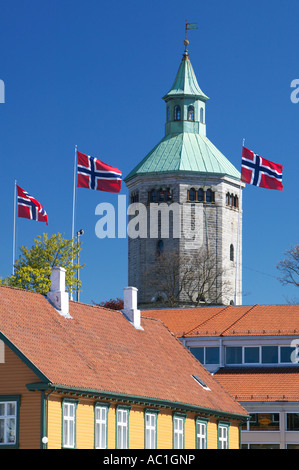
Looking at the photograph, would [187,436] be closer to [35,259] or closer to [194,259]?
[35,259]

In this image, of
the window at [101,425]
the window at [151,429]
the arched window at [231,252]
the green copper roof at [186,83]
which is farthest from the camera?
the green copper roof at [186,83]

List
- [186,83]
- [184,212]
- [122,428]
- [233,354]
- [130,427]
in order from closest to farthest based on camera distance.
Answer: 1. [122,428]
2. [130,427]
3. [233,354]
4. [184,212]
5. [186,83]

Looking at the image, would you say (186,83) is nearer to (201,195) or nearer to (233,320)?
(201,195)

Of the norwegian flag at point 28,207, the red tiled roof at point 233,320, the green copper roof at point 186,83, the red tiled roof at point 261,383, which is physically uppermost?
the green copper roof at point 186,83

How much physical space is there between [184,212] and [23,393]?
88.8 m

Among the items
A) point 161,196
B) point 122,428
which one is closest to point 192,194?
point 161,196

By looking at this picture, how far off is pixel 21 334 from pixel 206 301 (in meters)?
79.4

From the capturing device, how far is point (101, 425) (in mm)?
47844

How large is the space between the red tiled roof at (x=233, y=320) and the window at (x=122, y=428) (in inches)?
944

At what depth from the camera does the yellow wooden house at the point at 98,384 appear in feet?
147

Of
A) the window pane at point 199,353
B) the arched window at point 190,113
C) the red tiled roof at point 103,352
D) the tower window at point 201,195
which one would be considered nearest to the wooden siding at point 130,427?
the red tiled roof at point 103,352

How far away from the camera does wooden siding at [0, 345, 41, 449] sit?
44344mm

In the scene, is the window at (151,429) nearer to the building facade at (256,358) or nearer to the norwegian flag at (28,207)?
the building facade at (256,358)

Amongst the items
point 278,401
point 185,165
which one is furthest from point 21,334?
point 185,165
